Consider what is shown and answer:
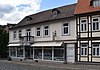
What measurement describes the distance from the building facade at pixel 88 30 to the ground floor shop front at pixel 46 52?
221cm

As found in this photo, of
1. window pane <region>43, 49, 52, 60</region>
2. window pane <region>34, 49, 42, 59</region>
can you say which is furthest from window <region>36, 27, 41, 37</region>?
window pane <region>43, 49, 52, 60</region>

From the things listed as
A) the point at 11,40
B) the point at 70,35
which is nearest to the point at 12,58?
the point at 11,40

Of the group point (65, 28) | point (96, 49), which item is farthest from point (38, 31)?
point (96, 49)

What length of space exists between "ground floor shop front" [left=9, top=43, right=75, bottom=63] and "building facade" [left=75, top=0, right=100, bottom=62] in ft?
7.25

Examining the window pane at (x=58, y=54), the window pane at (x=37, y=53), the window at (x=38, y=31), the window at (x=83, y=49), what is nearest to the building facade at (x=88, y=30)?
the window at (x=83, y=49)

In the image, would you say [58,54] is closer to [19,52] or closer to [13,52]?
[19,52]

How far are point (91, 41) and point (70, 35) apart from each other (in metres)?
4.75

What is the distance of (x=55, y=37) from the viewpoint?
139ft

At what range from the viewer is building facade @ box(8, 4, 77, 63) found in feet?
130

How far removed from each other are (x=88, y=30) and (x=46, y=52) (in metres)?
11.1

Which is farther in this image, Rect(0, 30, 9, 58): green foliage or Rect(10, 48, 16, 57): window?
Rect(0, 30, 9, 58): green foliage

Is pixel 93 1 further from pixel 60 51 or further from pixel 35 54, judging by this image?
pixel 35 54

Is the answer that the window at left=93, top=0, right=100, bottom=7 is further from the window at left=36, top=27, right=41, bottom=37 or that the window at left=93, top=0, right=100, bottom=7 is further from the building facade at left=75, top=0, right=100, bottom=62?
the window at left=36, top=27, right=41, bottom=37

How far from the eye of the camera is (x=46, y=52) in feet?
147
